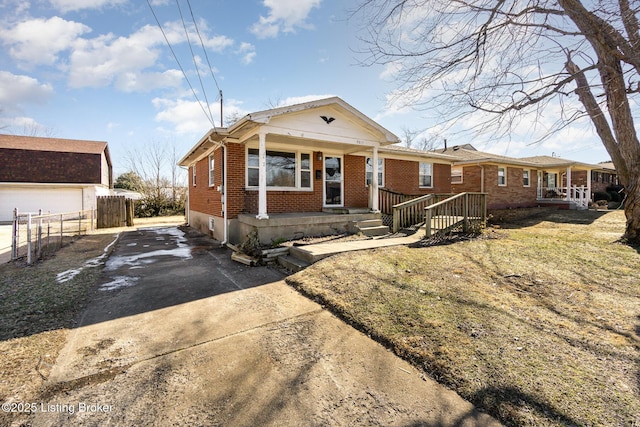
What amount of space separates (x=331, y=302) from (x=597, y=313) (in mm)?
3537

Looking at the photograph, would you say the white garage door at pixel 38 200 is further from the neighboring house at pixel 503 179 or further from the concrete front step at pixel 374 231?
the neighboring house at pixel 503 179

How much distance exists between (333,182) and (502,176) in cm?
1363

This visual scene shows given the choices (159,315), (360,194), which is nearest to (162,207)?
(360,194)

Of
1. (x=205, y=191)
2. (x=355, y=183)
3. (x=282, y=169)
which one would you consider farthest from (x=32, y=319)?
(x=355, y=183)

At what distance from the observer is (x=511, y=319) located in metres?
3.56

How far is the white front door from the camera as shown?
10.9 meters

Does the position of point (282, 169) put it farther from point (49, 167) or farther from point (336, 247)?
point (49, 167)

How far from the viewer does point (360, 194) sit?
460 inches

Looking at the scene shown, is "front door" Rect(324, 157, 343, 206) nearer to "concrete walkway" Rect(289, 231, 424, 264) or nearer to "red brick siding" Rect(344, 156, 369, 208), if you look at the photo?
"red brick siding" Rect(344, 156, 369, 208)

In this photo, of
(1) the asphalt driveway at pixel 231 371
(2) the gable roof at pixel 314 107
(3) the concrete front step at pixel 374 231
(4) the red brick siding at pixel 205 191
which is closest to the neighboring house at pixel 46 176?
(4) the red brick siding at pixel 205 191

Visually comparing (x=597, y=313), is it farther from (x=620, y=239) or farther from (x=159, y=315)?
(x=620, y=239)

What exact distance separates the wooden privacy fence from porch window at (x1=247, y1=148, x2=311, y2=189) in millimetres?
11639

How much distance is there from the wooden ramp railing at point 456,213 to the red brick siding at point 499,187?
28.1 ft

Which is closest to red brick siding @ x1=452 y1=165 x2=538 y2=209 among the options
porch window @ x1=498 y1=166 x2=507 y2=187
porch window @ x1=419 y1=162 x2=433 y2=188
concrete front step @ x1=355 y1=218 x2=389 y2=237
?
porch window @ x1=498 y1=166 x2=507 y2=187
